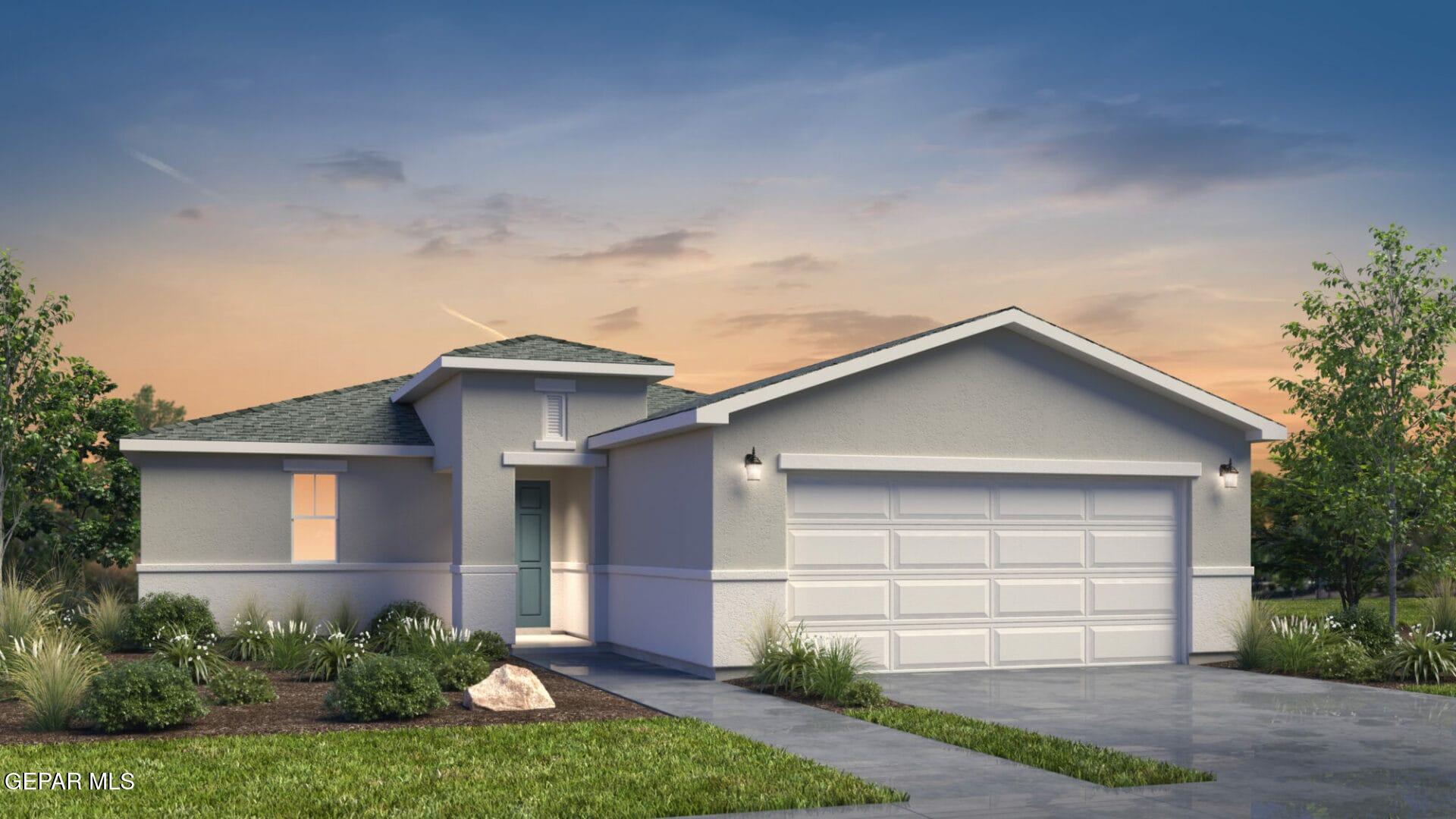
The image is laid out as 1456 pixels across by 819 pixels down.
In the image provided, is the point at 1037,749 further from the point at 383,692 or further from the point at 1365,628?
the point at 1365,628

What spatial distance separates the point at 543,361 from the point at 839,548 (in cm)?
586

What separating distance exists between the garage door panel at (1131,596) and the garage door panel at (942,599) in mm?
1585

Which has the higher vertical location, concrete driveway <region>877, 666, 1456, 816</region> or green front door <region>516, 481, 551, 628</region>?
green front door <region>516, 481, 551, 628</region>

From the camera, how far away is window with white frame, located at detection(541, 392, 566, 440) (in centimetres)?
1992

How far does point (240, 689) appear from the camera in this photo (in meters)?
13.2

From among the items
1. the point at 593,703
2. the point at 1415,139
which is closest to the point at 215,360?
the point at 593,703

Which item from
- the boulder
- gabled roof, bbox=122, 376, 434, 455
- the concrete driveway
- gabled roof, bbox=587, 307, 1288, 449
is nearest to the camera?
the concrete driveway

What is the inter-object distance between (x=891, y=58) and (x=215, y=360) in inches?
559

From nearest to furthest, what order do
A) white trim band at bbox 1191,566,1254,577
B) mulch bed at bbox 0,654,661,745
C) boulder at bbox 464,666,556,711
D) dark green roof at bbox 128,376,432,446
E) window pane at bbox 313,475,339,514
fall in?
mulch bed at bbox 0,654,661,745 → boulder at bbox 464,666,556,711 → white trim band at bbox 1191,566,1254,577 → dark green roof at bbox 128,376,432,446 → window pane at bbox 313,475,339,514

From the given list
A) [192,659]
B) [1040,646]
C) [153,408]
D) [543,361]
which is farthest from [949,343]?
[153,408]

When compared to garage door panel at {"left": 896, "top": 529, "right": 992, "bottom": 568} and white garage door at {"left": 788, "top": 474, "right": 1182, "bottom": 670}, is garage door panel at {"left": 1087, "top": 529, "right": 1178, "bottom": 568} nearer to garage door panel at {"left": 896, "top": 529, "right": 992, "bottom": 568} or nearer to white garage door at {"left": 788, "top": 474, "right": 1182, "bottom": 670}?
white garage door at {"left": 788, "top": 474, "right": 1182, "bottom": 670}

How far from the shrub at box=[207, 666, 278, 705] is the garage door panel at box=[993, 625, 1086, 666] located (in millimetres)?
8665

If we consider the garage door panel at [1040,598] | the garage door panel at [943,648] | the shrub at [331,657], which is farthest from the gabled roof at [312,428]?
the garage door panel at [1040,598]

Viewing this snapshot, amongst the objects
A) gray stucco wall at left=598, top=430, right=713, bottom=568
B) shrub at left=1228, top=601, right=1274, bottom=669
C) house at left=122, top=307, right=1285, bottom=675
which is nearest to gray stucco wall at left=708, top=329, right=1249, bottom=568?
house at left=122, top=307, right=1285, bottom=675
